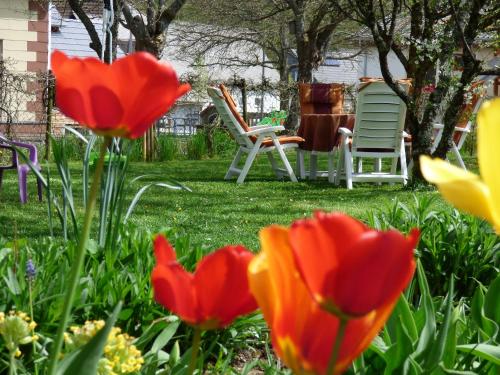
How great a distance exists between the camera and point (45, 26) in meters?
19.0

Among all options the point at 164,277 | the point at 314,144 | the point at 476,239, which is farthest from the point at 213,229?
the point at 164,277

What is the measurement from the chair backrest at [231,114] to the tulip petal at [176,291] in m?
9.37

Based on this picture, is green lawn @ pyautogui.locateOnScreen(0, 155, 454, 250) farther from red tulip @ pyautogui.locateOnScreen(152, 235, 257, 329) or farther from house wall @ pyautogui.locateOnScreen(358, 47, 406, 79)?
house wall @ pyautogui.locateOnScreen(358, 47, 406, 79)

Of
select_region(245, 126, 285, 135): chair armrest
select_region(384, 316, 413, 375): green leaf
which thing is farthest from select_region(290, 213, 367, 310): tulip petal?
select_region(245, 126, 285, 135): chair armrest

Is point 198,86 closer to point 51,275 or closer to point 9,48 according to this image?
point 9,48

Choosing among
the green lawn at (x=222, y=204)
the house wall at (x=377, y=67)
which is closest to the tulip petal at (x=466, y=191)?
the green lawn at (x=222, y=204)

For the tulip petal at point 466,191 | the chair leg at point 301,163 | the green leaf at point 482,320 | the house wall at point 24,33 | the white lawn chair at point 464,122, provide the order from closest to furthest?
the tulip petal at point 466,191 < the green leaf at point 482,320 < the white lawn chair at point 464,122 < the chair leg at point 301,163 < the house wall at point 24,33

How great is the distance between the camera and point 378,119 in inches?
381

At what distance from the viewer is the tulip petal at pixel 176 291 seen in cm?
61

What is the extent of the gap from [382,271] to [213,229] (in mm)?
5762

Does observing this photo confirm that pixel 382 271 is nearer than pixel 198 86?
Yes

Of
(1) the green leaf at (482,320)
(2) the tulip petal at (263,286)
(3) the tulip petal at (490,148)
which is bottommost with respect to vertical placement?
(1) the green leaf at (482,320)

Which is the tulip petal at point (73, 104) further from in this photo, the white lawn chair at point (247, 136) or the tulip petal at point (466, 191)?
the white lawn chair at point (247, 136)

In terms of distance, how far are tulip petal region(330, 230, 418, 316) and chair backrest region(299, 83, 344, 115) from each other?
12.0 meters
